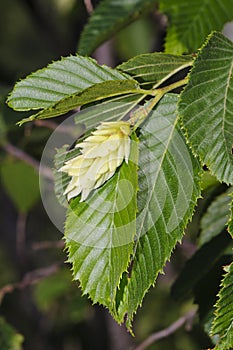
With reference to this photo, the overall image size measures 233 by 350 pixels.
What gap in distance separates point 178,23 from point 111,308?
0.70 metres

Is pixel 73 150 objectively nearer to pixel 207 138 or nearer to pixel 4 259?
pixel 207 138

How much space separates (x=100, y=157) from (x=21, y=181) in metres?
1.76

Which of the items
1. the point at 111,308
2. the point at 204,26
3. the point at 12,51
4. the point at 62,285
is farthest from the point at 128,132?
the point at 12,51

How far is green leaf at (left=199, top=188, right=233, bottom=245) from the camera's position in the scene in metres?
1.41

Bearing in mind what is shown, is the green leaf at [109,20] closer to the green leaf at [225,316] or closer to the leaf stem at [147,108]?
the leaf stem at [147,108]

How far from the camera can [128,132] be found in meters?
0.88

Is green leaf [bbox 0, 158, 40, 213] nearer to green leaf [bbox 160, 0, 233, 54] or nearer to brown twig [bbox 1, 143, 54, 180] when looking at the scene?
brown twig [bbox 1, 143, 54, 180]

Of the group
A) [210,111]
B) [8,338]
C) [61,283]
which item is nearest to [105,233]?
[210,111]

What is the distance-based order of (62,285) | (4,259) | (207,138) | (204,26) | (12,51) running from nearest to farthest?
1. (207,138)
2. (204,26)
3. (62,285)
4. (4,259)
5. (12,51)

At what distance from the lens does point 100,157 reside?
2.83 ft

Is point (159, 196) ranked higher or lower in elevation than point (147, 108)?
lower

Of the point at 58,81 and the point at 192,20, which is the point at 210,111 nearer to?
the point at 58,81

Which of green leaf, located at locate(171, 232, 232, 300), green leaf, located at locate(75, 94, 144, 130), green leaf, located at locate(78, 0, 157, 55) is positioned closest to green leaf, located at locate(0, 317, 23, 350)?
green leaf, located at locate(171, 232, 232, 300)

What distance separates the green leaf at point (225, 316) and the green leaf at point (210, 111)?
0.14 meters
